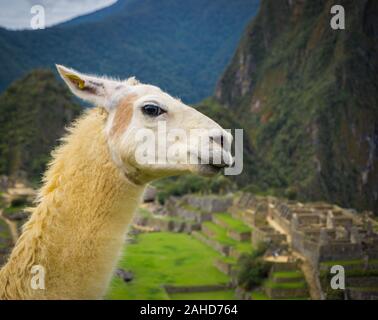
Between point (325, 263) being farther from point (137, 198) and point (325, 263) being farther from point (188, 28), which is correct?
point (188, 28)

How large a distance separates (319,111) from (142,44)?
18.9m

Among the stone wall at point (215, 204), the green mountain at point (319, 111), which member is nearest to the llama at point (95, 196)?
the stone wall at point (215, 204)

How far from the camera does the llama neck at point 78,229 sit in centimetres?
199

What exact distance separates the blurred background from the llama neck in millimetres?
11862

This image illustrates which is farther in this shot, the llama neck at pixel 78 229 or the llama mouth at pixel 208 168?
the llama neck at pixel 78 229

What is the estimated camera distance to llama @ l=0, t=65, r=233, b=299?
1.99 meters

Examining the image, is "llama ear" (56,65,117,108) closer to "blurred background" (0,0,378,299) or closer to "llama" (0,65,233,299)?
"llama" (0,65,233,299)

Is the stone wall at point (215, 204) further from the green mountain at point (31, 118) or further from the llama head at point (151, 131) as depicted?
the llama head at point (151, 131)

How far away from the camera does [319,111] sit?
5812cm

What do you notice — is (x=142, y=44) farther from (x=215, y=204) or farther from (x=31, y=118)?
(x=215, y=204)

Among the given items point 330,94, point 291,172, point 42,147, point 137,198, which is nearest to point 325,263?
point 137,198

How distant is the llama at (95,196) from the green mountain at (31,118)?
33.7 meters

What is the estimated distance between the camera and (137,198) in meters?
2.06
